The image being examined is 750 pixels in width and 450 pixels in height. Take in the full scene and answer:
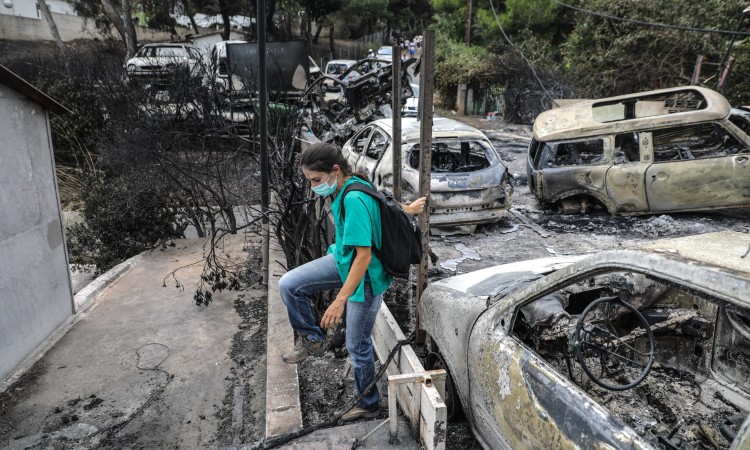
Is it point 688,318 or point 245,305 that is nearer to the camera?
point 688,318

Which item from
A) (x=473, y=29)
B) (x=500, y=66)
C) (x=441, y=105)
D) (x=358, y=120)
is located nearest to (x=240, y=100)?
(x=358, y=120)

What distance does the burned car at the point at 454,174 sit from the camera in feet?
23.3

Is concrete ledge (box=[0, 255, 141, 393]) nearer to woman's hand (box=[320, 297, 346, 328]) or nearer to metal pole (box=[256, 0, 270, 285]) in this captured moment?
metal pole (box=[256, 0, 270, 285])

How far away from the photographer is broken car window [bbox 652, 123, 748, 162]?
736 cm

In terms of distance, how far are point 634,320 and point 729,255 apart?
54.1 inches

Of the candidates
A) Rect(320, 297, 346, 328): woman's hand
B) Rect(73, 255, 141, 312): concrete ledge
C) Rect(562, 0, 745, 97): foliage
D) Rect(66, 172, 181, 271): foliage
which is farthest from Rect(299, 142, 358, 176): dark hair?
Rect(562, 0, 745, 97): foliage

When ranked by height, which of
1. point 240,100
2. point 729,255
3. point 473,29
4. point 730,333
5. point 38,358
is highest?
point 473,29

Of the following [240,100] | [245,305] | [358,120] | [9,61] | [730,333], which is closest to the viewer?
[730,333]

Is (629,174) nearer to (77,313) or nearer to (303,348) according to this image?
(303,348)

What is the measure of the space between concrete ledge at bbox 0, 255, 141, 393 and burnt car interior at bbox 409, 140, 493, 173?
491 centimetres

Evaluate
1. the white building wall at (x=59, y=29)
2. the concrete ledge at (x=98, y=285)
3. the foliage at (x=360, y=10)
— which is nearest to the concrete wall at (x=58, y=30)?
the white building wall at (x=59, y=29)

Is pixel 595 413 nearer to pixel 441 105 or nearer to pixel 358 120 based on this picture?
pixel 358 120

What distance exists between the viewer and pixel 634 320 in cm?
337

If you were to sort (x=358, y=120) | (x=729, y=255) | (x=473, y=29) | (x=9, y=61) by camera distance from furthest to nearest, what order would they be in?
(x=473, y=29) < (x=9, y=61) < (x=358, y=120) < (x=729, y=255)
